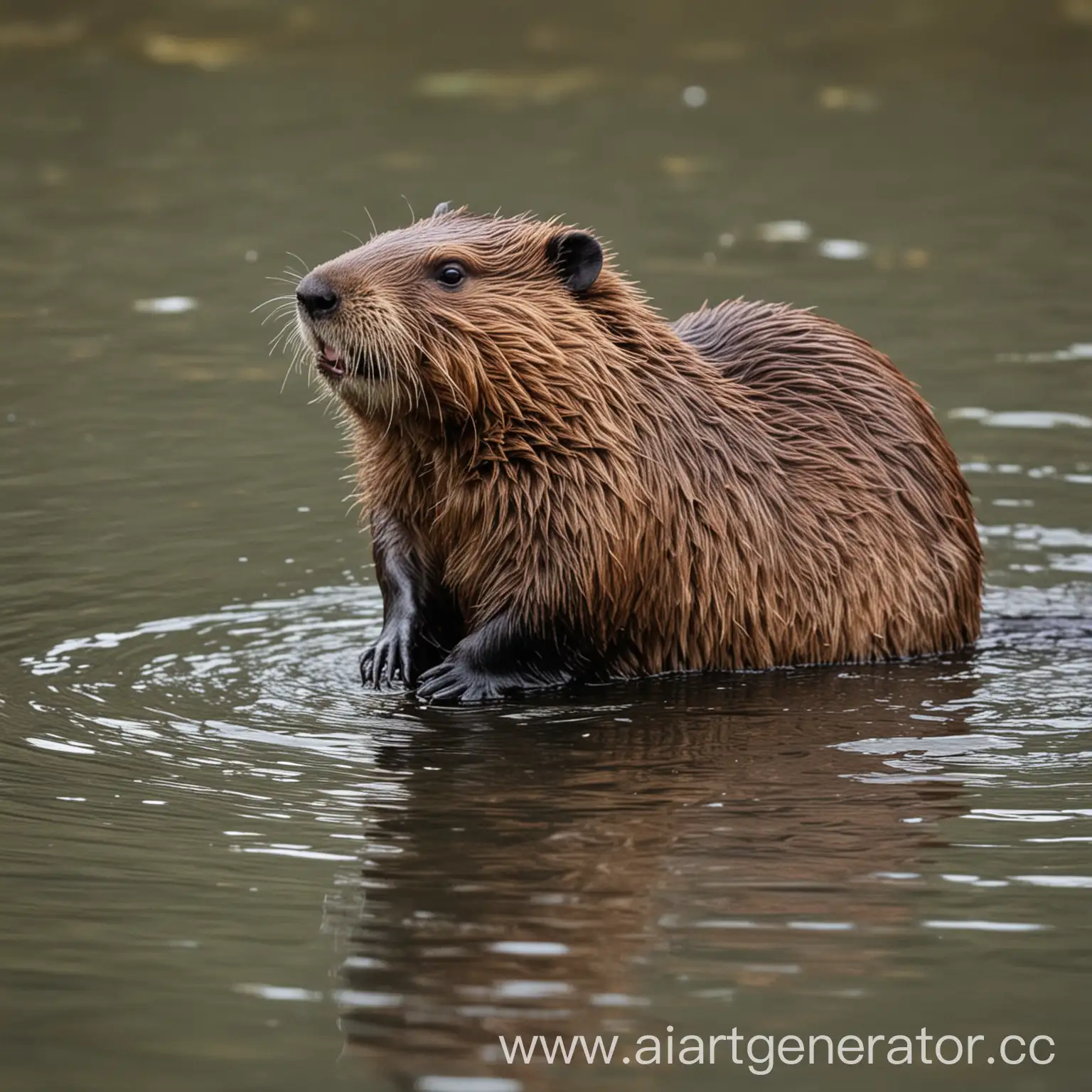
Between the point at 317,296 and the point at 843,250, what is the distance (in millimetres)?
9306

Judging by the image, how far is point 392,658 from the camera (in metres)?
7.66

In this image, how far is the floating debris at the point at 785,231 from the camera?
16.0 metres

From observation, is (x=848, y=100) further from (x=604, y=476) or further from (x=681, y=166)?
(x=604, y=476)

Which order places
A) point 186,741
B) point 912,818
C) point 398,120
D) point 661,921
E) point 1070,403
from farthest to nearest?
point 398,120 → point 1070,403 → point 186,741 → point 912,818 → point 661,921

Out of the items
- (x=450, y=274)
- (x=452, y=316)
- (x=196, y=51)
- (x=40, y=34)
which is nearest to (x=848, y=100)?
(x=196, y=51)

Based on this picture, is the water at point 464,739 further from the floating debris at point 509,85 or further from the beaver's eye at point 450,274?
the floating debris at point 509,85

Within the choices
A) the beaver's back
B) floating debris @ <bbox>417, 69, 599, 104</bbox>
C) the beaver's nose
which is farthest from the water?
floating debris @ <bbox>417, 69, 599, 104</bbox>

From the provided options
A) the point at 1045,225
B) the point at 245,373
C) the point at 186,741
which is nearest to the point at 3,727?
the point at 186,741

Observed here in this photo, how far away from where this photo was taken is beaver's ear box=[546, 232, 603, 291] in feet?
24.3

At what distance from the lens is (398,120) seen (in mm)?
20500

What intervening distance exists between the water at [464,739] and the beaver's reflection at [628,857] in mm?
16

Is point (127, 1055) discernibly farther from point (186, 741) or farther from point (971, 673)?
point (971, 673)

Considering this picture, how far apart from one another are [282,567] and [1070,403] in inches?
181

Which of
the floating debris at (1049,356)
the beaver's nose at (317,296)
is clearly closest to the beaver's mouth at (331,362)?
the beaver's nose at (317,296)
